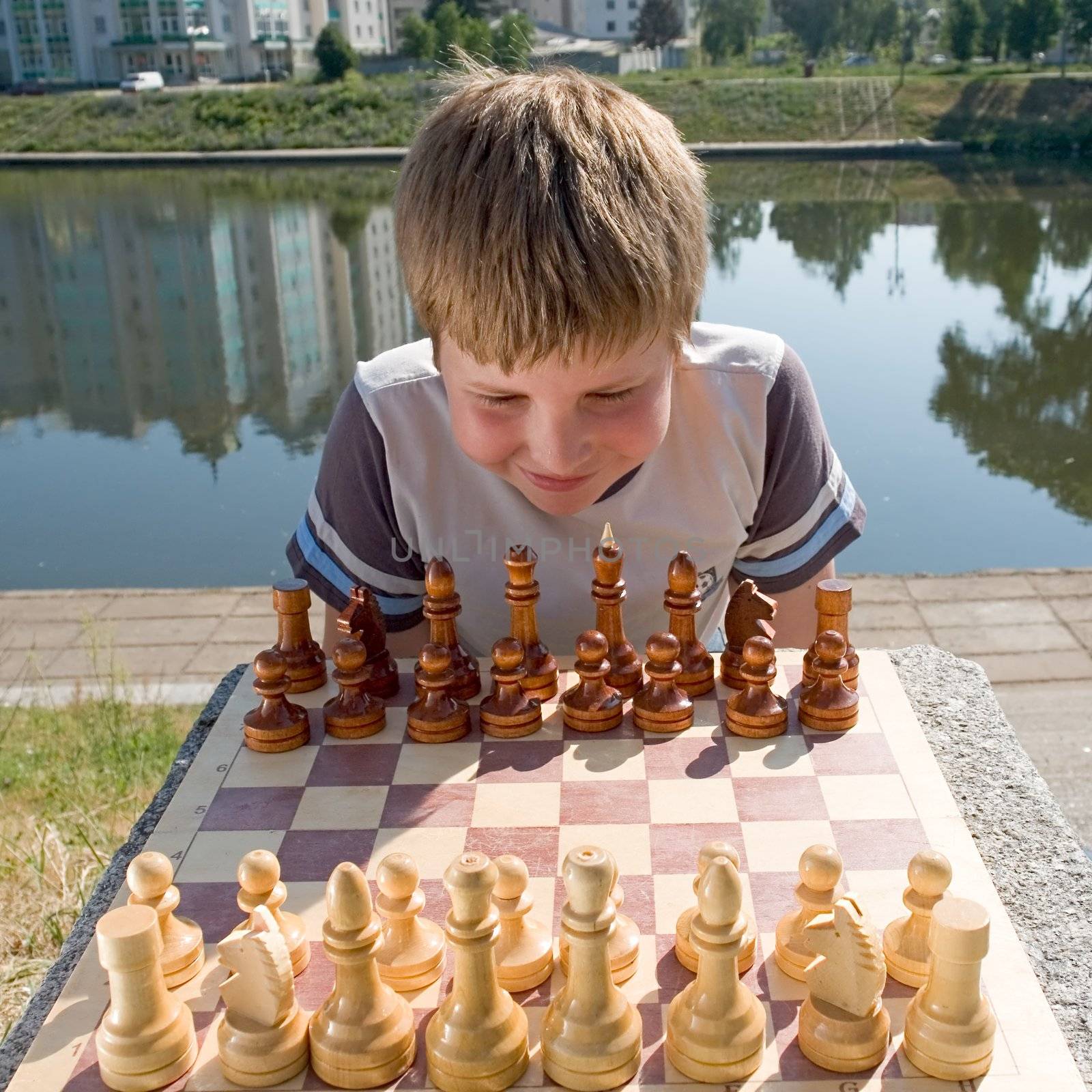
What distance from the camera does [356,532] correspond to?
1.80 m

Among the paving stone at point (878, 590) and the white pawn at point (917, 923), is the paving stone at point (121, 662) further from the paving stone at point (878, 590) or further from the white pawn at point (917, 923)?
the white pawn at point (917, 923)

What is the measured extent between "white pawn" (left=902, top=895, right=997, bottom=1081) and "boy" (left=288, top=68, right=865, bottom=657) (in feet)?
2.10

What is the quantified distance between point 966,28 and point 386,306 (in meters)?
23.5

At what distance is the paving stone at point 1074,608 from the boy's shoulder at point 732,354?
9.60ft

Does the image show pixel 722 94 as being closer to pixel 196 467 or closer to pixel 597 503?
pixel 196 467

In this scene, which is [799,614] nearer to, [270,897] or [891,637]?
[270,897]

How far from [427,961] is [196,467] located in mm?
6855

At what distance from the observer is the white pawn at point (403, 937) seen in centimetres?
99

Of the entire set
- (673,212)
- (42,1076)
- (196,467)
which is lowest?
(196,467)

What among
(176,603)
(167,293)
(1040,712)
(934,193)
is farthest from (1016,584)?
(934,193)

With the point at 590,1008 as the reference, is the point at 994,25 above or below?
above

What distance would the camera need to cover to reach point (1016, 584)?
4.58 m

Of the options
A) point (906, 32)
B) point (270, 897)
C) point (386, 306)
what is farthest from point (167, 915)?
point (906, 32)

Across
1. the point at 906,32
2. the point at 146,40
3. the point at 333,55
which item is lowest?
the point at 333,55
